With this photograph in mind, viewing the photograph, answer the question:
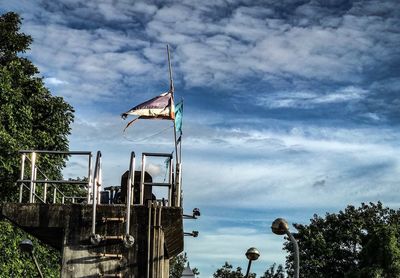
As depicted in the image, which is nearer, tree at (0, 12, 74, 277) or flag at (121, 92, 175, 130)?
flag at (121, 92, 175, 130)

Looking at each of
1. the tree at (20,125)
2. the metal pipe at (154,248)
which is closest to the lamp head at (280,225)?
the metal pipe at (154,248)

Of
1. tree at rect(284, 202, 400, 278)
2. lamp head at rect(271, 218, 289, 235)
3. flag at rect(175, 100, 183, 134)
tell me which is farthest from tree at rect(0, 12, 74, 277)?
tree at rect(284, 202, 400, 278)

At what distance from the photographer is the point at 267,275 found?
6944cm

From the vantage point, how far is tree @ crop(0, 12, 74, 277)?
30.2 m

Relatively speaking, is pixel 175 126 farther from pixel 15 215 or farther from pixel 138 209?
pixel 15 215

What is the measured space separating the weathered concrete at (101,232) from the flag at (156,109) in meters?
3.82

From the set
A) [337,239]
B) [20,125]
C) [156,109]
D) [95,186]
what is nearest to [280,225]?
[95,186]

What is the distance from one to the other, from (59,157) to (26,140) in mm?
4772

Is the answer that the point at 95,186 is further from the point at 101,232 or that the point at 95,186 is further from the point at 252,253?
the point at 252,253

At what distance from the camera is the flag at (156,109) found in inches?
699

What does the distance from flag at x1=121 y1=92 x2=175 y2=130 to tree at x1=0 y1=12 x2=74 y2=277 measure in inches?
578

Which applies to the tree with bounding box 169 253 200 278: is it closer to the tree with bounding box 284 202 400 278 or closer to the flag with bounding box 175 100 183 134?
the tree with bounding box 284 202 400 278

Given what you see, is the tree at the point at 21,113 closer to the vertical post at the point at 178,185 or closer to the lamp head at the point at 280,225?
the vertical post at the point at 178,185

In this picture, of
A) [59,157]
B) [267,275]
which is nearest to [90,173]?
[59,157]
